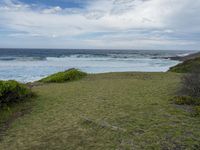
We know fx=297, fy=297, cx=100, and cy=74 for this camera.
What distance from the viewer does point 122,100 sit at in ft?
26.6

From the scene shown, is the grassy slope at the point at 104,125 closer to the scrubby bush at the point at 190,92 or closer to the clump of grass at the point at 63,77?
the scrubby bush at the point at 190,92

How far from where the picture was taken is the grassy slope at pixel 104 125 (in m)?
4.77

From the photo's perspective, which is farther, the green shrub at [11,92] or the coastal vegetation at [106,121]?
the green shrub at [11,92]

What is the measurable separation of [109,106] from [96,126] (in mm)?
1718

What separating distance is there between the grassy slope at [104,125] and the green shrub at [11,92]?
20.7 inches

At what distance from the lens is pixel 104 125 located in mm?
5691

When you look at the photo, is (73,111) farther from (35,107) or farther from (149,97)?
(149,97)

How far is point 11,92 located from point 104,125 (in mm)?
3451

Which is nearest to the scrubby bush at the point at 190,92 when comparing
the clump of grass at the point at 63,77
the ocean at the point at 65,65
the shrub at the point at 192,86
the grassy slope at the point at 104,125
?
the shrub at the point at 192,86

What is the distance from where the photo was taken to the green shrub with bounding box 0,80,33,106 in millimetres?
7711

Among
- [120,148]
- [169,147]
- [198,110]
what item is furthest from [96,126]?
[198,110]

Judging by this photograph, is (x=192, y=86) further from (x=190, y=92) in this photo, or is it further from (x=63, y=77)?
(x=63, y=77)

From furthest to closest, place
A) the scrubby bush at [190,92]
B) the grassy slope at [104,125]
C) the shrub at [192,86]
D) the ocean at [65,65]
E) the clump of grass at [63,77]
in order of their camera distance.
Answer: the ocean at [65,65] < the clump of grass at [63,77] < the shrub at [192,86] < the scrubby bush at [190,92] < the grassy slope at [104,125]

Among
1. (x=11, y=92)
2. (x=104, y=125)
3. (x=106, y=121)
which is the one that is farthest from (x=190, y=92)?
(x=11, y=92)
